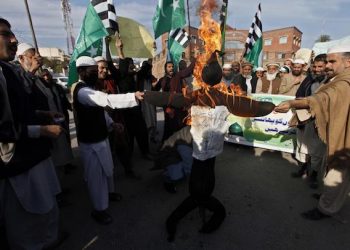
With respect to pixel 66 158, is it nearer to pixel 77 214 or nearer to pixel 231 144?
pixel 77 214

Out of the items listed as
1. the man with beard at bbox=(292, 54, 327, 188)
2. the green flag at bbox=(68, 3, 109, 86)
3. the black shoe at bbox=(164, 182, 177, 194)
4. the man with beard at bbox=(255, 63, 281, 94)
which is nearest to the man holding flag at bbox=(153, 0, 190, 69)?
the green flag at bbox=(68, 3, 109, 86)

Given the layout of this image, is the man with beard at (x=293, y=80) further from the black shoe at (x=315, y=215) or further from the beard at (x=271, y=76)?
the black shoe at (x=315, y=215)

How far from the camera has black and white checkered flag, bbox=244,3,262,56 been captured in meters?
7.12

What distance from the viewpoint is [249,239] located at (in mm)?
3035

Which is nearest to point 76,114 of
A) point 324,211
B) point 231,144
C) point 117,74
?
point 117,74

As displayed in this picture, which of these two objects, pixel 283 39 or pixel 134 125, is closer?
pixel 134 125

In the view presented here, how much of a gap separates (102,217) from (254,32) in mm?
6529

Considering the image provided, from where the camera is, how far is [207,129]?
2578mm

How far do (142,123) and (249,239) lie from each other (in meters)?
3.33

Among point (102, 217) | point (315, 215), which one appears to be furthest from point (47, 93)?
point (315, 215)

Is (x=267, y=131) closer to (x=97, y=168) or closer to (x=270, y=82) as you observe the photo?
(x=270, y=82)

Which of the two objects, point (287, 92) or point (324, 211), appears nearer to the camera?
point (324, 211)

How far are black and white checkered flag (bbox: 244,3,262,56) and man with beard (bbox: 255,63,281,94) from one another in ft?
3.03

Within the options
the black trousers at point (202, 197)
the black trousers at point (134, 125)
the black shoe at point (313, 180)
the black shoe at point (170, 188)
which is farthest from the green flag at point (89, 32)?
the black shoe at point (313, 180)
